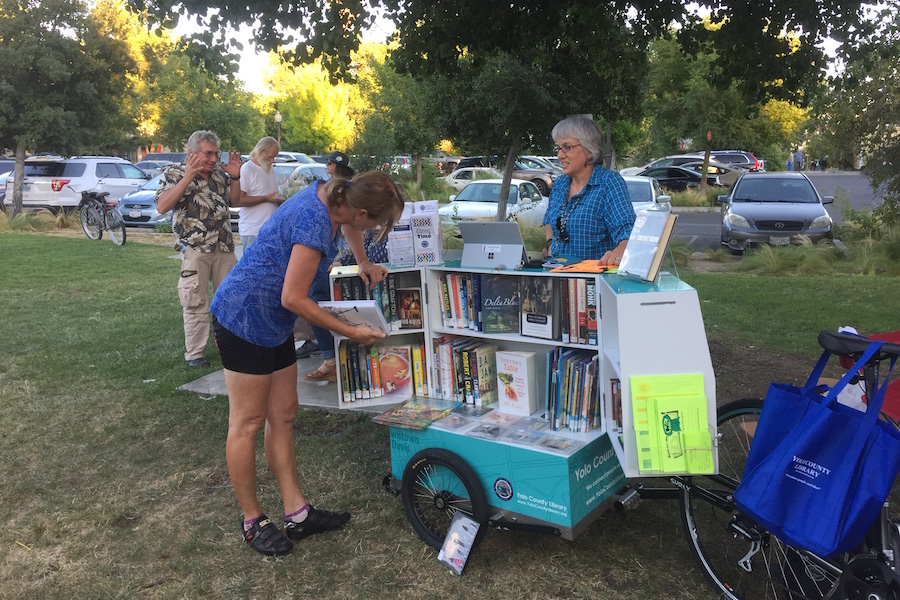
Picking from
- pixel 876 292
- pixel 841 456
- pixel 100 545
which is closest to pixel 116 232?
pixel 100 545

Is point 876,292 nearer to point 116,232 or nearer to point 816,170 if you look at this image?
point 116,232

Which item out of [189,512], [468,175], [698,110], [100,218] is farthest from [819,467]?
[698,110]

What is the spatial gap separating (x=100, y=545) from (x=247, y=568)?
0.83 metres

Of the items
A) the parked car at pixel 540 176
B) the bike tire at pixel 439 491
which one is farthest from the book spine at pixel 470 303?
the parked car at pixel 540 176

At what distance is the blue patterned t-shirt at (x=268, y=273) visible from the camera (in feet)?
9.98

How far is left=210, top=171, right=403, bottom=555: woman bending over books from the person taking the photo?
3.01m

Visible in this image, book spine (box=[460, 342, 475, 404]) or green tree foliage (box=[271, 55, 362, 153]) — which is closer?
book spine (box=[460, 342, 475, 404])

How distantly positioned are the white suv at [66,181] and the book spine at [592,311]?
1897 centimetres

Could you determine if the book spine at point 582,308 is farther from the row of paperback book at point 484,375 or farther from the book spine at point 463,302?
the book spine at point 463,302

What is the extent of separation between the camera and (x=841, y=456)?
228 cm

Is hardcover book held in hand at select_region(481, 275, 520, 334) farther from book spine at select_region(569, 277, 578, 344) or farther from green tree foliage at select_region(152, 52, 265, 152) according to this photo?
green tree foliage at select_region(152, 52, 265, 152)

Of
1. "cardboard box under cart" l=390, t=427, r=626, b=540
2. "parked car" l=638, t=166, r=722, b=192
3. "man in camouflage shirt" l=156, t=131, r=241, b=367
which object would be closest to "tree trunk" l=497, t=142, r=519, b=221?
"man in camouflage shirt" l=156, t=131, r=241, b=367

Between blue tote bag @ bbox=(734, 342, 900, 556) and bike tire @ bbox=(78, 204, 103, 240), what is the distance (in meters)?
15.7

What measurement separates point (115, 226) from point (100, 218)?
712mm
